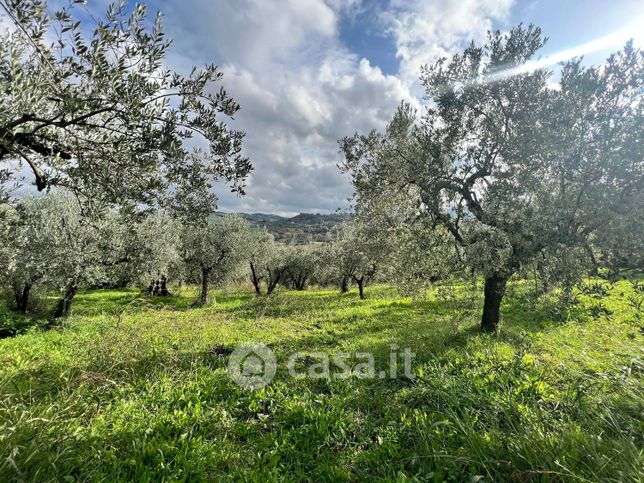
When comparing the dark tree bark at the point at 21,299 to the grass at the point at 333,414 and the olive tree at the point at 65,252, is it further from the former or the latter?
the grass at the point at 333,414

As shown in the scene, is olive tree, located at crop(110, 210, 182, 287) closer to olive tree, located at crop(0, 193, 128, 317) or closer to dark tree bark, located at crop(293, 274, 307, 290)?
olive tree, located at crop(0, 193, 128, 317)

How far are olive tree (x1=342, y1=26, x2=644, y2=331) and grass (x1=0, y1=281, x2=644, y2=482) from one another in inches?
82.4

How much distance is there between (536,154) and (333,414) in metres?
9.25

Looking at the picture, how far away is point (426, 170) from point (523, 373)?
7070 mm

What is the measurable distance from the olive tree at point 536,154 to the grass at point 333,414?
209 cm

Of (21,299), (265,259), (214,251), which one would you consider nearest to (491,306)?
(214,251)

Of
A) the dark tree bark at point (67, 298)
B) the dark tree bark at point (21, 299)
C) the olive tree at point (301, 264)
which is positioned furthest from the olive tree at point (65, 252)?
the olive tree at point (301, 264)

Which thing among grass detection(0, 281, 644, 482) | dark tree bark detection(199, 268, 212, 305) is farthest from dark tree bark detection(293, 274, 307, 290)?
grass detection(0, 281, 644, 482)

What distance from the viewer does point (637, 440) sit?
4422 mm

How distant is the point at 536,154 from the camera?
28.5 feet

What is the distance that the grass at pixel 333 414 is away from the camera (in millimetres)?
4344

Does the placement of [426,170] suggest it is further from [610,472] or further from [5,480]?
[5,480]

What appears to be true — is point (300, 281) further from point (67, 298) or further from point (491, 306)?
Result: point (491, 306)

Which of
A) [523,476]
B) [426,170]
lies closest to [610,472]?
[523,476]
